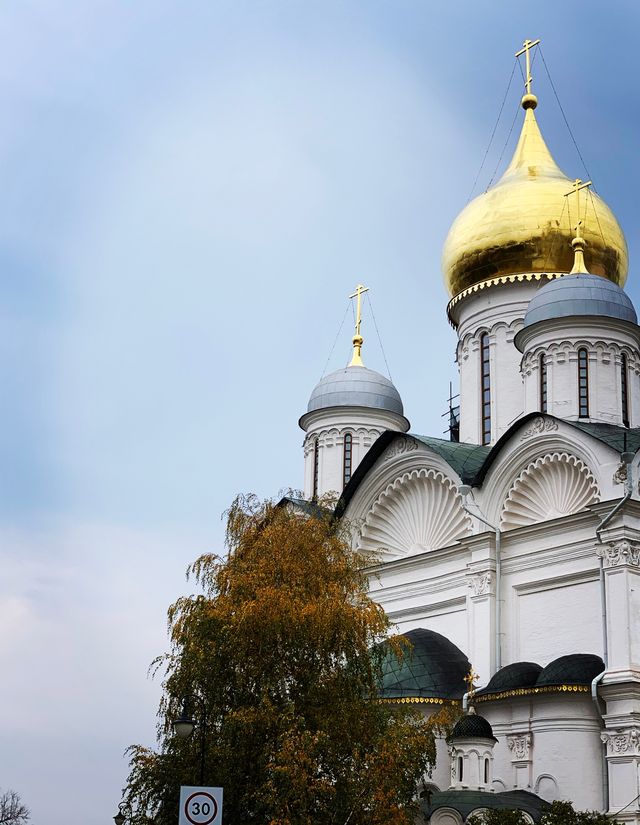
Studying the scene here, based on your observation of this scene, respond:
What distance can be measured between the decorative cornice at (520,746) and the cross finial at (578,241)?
26.4 feet

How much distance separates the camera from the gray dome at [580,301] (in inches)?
809

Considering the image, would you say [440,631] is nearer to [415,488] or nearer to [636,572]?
[415,488]

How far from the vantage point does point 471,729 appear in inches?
648

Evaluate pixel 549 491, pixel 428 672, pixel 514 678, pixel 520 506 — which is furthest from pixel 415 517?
pixel 514 678

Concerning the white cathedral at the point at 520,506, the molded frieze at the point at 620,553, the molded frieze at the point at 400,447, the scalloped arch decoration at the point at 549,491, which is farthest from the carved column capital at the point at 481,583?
the molded frieze at the point at 400,447

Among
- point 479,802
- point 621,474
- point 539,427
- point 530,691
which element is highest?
point 539,427

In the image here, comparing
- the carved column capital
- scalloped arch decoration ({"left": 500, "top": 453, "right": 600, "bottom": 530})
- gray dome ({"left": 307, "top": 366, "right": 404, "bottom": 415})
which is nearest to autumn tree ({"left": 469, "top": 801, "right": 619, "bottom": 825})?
the carved column capital

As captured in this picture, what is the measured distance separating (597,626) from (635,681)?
148cm

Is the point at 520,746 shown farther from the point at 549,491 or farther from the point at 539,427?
the point at 539,427

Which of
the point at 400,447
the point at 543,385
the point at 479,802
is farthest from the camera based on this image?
the point at 400,447

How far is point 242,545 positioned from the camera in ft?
48.5

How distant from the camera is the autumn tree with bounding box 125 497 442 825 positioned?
496 inches

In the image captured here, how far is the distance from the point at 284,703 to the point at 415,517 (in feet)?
27.5

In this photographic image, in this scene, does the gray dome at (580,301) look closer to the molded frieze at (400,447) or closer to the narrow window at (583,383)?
the narrow window at (583,383)
